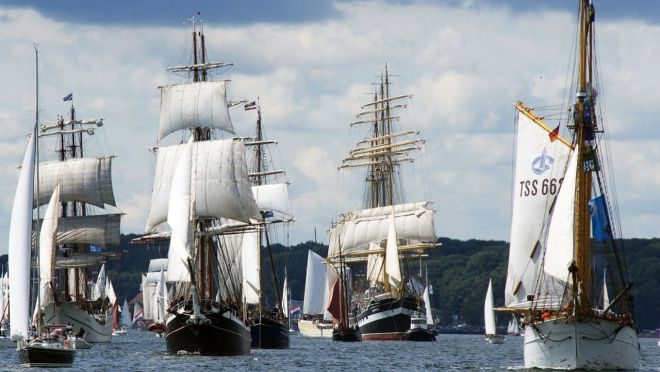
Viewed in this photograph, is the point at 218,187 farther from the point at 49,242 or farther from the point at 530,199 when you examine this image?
the point at 530,199

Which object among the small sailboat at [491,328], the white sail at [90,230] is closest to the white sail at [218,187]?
the white sail at [90,230]

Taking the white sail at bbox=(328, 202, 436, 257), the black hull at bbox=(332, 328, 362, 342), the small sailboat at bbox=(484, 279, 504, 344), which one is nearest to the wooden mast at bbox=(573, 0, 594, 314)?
the black hull at bbox=(332, 328, 362, 342)

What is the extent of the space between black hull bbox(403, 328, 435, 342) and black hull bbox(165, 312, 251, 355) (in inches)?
2618

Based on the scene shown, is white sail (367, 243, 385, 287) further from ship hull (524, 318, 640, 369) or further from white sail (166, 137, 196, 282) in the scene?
ship hull (524, 318, 640, 369)

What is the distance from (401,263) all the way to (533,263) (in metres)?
96.6

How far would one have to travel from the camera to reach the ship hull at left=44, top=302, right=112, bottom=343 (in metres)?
142

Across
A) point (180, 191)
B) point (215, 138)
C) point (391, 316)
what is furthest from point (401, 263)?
point (180, 191)

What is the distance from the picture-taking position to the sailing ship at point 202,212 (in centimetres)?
9531

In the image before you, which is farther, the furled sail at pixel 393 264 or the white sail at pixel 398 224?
the white sail at pixel 398 224

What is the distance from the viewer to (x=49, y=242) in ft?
384

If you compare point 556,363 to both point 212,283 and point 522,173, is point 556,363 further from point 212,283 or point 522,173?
point 212,283

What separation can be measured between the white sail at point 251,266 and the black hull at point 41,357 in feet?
142

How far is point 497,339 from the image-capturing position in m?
165

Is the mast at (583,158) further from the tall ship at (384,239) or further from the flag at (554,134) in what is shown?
the tall ship at (384,239)
